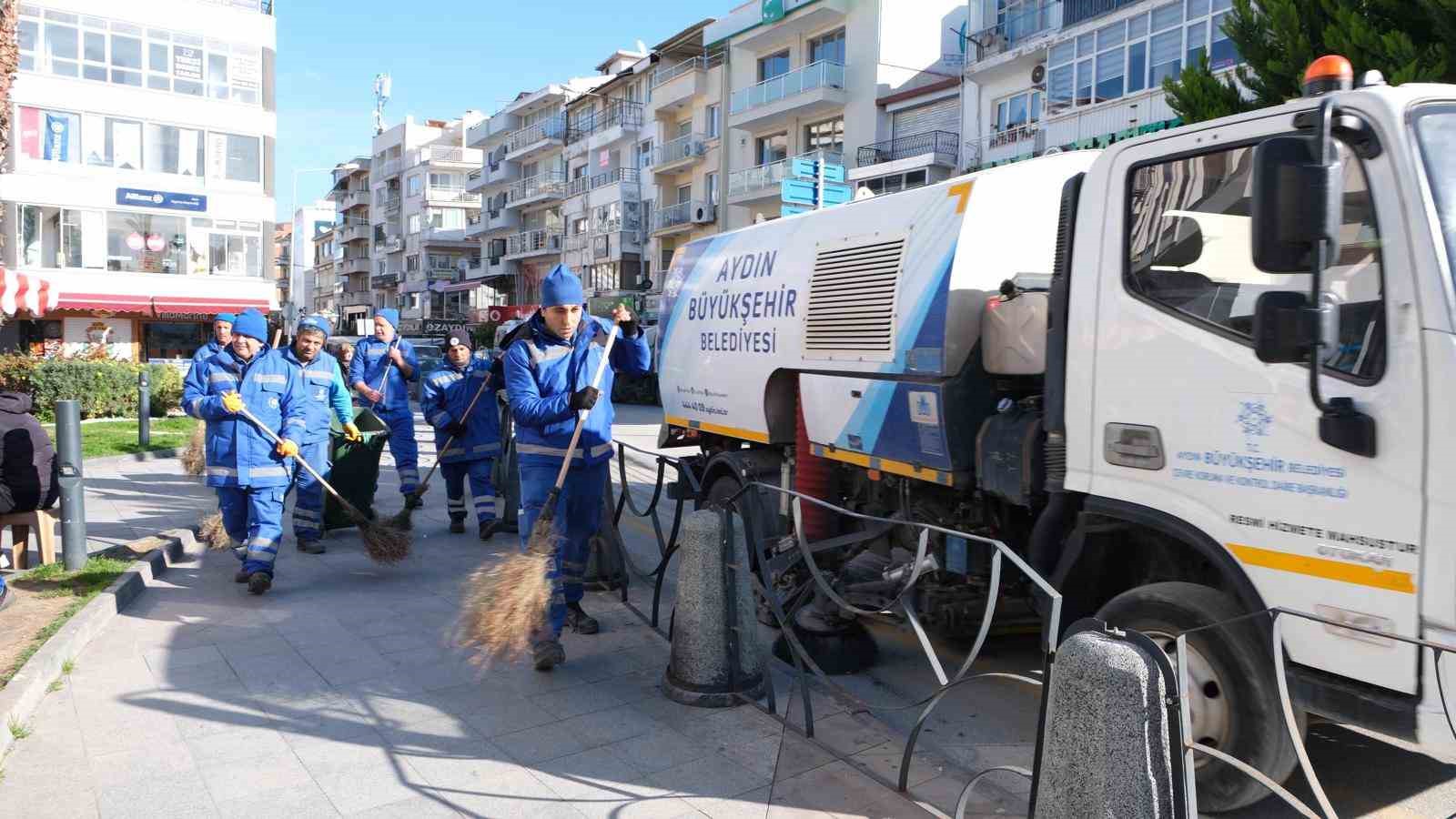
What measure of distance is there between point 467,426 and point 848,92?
27923 mm

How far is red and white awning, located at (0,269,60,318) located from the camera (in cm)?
766

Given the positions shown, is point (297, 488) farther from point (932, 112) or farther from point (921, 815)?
point (932, 112)

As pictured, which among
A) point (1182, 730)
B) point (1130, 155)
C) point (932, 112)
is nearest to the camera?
point (1182, 730)

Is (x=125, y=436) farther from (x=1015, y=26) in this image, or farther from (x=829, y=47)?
(x=829, y=47)

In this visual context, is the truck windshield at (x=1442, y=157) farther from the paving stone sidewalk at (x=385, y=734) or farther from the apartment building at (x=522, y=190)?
the apartment building at (x=522, y=190)

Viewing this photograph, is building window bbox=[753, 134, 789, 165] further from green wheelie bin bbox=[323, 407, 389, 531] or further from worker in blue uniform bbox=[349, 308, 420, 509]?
green wheelie bin bbox=[323, 407, 389, 531]

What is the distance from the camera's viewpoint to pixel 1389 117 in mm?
3078

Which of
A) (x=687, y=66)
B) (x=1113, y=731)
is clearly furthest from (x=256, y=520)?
(x=687, y=66)

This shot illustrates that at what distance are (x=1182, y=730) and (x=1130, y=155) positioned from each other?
2.32m

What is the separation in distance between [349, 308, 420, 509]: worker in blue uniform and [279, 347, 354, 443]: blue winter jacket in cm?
100

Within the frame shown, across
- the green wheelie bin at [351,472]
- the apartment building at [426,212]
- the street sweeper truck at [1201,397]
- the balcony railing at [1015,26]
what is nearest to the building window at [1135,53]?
the balcony railing at [1015,26]

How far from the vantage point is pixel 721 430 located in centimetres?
709

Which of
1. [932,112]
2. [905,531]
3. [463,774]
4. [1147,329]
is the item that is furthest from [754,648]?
[932,112]

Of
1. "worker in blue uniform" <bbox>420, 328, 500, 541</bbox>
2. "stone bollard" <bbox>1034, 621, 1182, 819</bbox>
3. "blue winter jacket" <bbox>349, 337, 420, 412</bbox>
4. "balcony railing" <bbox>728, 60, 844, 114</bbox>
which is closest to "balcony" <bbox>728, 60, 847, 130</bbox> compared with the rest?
"balcony railing" <bbox>728, 60, 844, 114</bbox>
